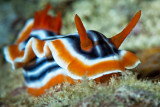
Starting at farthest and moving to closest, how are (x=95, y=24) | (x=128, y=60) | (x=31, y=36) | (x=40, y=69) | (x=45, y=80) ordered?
(x=95, y=24), (x=31, y=36), (x=40, y=69), (x=45, y=80), (x=128, y=60)

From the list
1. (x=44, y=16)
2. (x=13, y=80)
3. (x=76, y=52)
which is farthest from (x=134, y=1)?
(x=76, y=52)

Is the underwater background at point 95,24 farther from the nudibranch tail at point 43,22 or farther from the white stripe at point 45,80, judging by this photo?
the nudibranch tail at point 43,22

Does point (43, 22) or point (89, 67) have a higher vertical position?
point (43, 22)

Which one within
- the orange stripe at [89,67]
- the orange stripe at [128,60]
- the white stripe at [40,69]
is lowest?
the orange stripe at [89,67]

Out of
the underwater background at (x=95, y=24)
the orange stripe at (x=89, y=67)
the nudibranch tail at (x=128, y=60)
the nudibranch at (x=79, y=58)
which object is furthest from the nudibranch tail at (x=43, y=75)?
the nudibranch tail at (x=128, y=60)

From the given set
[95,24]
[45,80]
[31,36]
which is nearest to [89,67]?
[45,80]

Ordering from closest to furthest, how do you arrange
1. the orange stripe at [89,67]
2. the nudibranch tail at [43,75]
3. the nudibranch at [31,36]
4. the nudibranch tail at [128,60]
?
1. the orange stripe at [89,67]
2. the nudibranch tail at [128,60]
3. the nudibranch tail at [43,75]
4. the nudibranch at [31,36]

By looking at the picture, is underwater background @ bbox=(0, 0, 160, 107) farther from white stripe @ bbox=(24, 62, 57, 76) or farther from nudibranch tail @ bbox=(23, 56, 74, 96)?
white stripe @ bbox=(24, 62, 57, 76)

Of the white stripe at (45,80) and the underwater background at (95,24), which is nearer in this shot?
the white stripe at (45,80)

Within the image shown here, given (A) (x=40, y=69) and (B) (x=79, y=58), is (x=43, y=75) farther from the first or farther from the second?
(B) (x=79, y=58)

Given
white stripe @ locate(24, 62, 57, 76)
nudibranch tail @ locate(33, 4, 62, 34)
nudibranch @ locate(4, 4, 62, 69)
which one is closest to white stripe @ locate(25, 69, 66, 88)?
white stripe @ locate(24, 62, 57, 76)

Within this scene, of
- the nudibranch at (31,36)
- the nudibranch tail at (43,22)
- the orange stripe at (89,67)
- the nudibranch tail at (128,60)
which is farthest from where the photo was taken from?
the nudibranch tail at (43,22)
